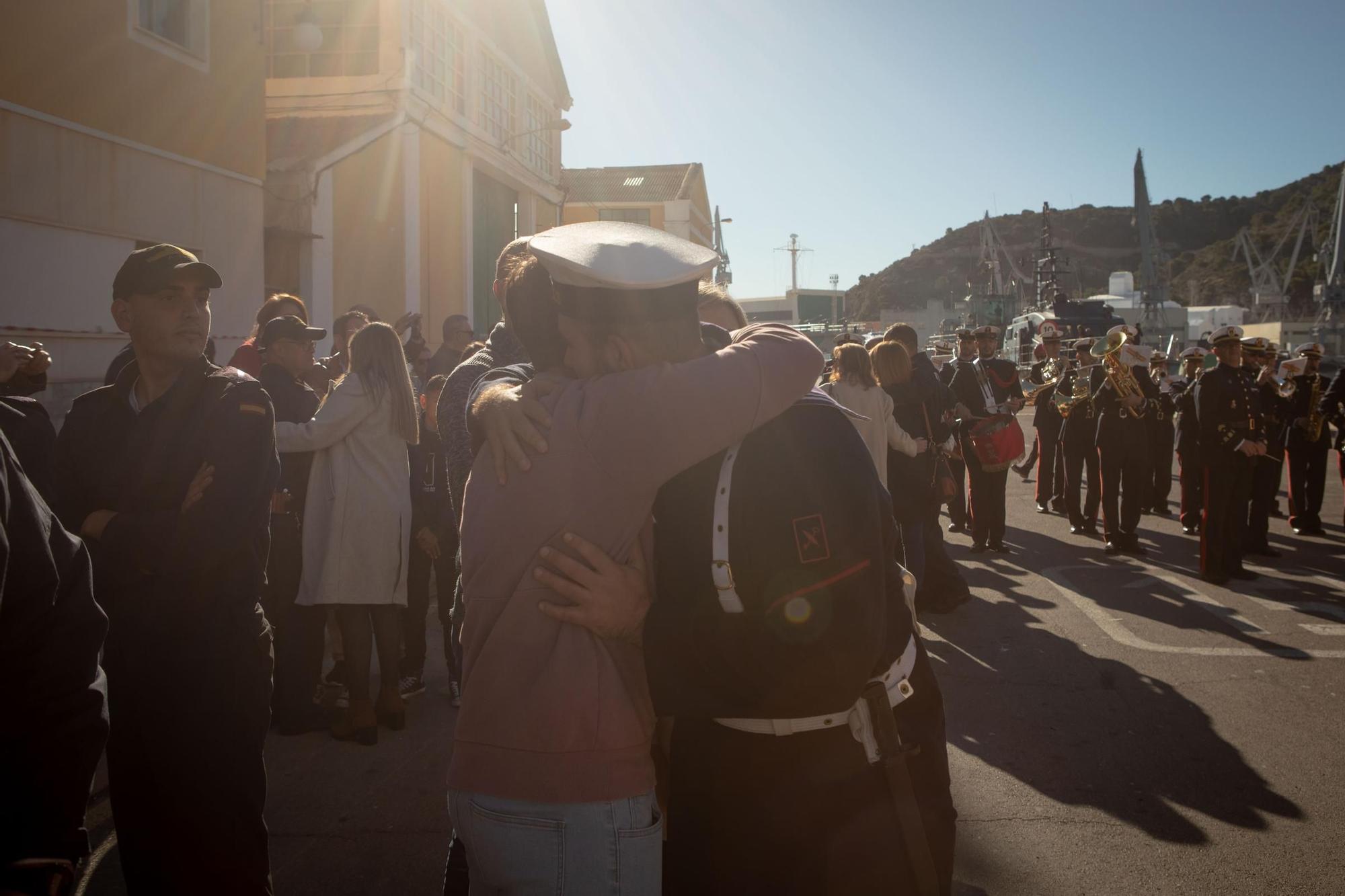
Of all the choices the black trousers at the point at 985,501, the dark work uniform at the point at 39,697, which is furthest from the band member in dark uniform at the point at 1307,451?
the dark work uniform at the point at 39,697

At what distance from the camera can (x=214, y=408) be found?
108 inches

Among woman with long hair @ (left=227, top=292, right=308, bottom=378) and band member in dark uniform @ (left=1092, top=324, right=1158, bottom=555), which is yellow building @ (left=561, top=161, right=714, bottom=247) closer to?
band member in dark uniform @ (left=1092, top=324, right=1158, bottom=555)

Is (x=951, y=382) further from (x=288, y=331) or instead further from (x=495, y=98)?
(x=495, y=98)

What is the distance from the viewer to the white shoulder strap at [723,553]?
1.53 meters

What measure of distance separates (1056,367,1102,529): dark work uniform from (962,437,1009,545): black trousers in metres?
1.24

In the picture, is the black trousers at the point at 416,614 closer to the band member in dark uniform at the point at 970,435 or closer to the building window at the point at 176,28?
the band member in dark uniform at the point at 970,435

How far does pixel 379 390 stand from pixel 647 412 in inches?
136

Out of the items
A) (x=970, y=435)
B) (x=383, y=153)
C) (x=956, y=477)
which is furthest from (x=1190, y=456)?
(x=383, y=153)

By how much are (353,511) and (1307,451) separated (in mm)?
10078

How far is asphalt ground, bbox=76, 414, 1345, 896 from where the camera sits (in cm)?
345

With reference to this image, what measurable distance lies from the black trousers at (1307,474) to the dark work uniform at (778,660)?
1070 cm

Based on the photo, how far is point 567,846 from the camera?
5.10 ft

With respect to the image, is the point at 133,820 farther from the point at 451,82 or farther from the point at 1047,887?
the point at 451,82

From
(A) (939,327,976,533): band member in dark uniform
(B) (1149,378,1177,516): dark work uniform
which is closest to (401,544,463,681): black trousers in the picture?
(A) (939,327,976,533): band member in dark uniform
